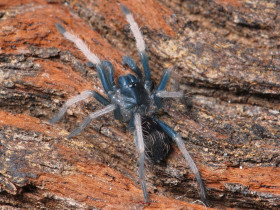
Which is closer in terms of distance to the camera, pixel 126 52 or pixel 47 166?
pixel 47 166

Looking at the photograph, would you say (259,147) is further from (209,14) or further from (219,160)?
(209,14)

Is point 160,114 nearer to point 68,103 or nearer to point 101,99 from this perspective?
point 101,99

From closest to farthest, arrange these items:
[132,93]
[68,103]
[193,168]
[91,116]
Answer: [193,168], [91,116], [68,103], [132,93]

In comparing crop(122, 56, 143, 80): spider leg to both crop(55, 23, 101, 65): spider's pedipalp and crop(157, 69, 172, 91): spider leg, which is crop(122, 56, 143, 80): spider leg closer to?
crop(157, 69, 172, 91): spider leg

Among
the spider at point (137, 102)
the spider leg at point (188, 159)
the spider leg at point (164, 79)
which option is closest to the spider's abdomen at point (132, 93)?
the spider at point (137, 102)

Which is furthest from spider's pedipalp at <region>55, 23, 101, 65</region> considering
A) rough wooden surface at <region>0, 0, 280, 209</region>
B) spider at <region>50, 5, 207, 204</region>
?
rough wooden surface at <region>0, 0, 280, 209</region>

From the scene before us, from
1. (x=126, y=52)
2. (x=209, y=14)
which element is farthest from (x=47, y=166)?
(x=209, y=14)

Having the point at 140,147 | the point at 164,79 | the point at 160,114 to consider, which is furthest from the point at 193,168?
the point at 164,79
